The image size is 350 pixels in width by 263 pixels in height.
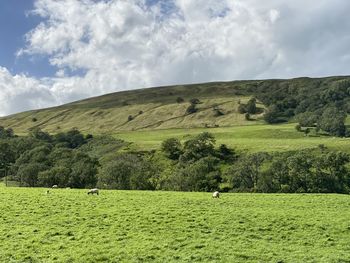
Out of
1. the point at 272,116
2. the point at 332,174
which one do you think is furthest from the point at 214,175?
the point at 272,116

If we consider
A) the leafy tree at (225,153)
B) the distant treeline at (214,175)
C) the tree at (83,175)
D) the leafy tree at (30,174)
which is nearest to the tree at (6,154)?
the distant treeline at (214,175)

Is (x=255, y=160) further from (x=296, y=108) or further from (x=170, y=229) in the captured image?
(x=296, y=108)

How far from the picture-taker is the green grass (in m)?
114

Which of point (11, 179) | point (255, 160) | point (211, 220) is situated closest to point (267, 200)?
point (211, 220)

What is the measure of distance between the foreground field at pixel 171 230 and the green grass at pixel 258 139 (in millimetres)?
82962

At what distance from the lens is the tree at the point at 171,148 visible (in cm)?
12094

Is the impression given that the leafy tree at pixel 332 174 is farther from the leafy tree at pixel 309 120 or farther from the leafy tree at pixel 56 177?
Answer: the leafy tree at pixel 309 120

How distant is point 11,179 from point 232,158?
191ft

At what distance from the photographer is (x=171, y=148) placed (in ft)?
403

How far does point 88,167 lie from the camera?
9344 cm

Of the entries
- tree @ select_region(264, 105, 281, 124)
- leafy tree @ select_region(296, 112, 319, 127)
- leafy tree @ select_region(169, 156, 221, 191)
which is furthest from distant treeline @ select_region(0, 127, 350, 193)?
tree @ select_region(264, 105, 281, 124)

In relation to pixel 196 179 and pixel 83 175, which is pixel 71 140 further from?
pixel 196 179

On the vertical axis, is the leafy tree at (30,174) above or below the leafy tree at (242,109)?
below

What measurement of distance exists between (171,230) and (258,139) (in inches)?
4412
